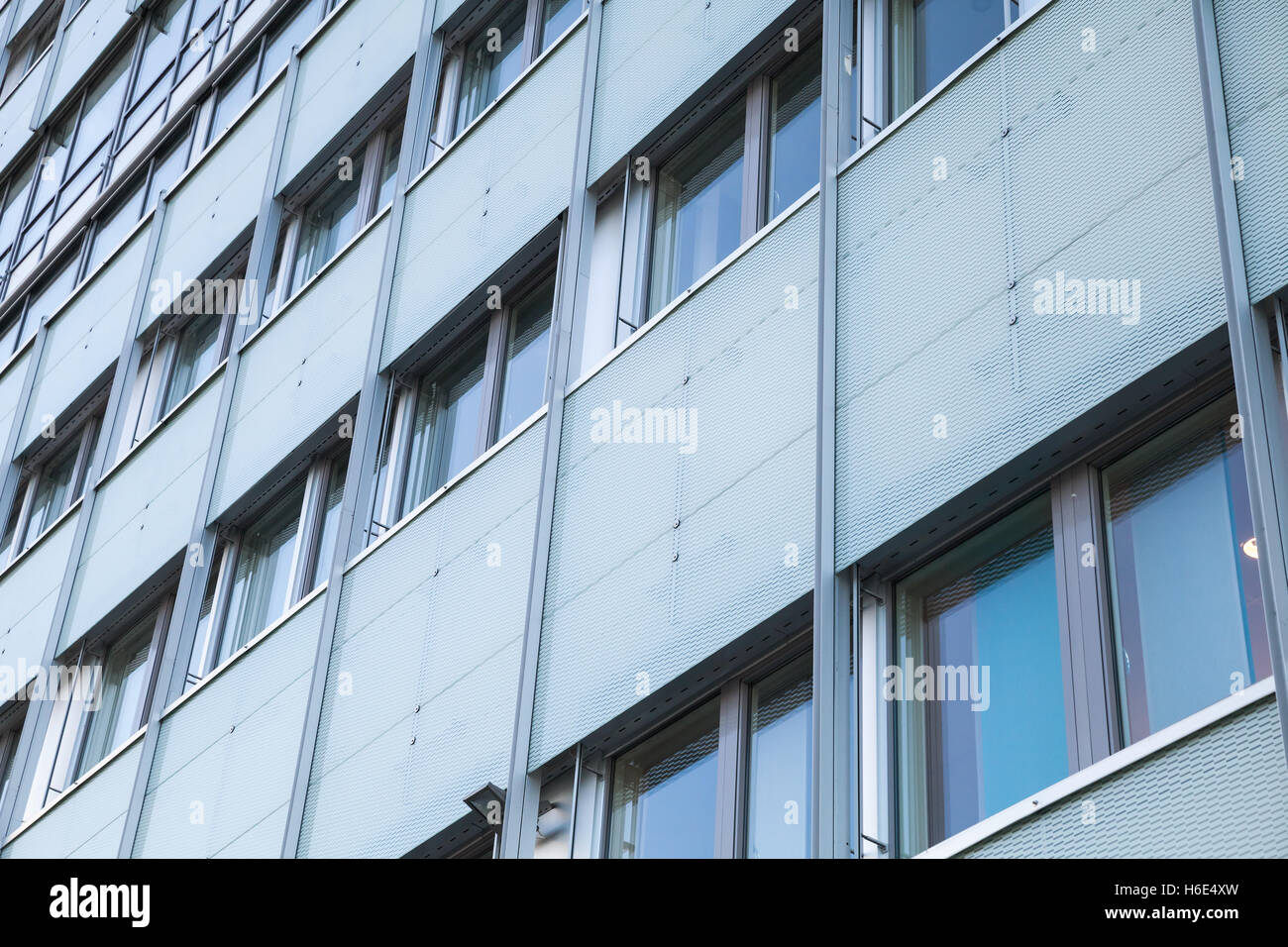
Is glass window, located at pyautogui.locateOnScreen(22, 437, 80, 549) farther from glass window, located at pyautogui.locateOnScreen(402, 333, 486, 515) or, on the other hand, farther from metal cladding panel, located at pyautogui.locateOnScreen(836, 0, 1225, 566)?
metal cladding panel, located at pyautogui.locateOnScreen(836, 0, 1225, 566)

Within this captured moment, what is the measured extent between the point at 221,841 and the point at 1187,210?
10352 mm

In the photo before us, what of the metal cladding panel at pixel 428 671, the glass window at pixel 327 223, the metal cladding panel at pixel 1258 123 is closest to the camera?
the metal cladding panel at pixel 1258 123

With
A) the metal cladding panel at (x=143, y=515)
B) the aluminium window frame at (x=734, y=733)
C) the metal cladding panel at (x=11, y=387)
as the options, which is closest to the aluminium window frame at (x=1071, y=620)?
the aluminium window frame at (x=734, y=733)

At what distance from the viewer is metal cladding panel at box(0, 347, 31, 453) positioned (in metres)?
26.4

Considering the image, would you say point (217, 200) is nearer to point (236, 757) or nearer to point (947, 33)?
point (236, 757)

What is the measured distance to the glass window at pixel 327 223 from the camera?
2102cm

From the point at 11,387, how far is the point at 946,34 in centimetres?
1802

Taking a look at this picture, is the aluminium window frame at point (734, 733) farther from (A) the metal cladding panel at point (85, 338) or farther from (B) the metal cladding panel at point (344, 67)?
(A) the metal cladding panel at point (85, 338)

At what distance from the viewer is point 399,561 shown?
15922 mm

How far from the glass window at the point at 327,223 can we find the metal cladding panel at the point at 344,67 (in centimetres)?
43

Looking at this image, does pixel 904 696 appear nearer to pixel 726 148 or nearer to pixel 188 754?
pixel 726 148

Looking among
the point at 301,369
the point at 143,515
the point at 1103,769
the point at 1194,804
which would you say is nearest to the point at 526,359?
the point at 301,369
